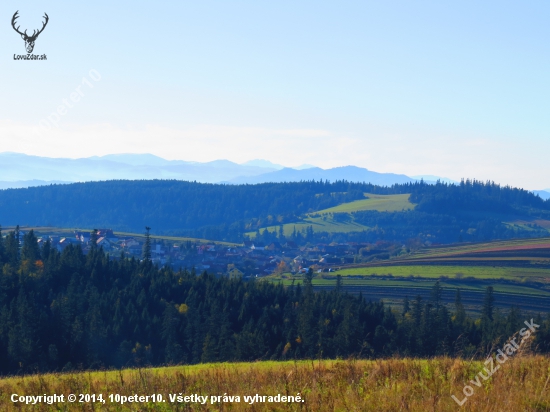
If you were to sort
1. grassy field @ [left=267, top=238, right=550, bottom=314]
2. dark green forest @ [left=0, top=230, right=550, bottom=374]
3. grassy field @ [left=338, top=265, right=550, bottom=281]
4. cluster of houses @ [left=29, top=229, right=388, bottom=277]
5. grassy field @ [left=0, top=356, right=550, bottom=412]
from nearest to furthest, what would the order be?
grassy field @ [left=0, top=356, right=550, bottom=412]
dark green forest @ [left=0, top=230, right=550, bottom=374]
grassy field @ [left=267, top=238, right=550, bottom=314]
grassy field @ [left=338, top=265, right=550, bottom=281]
cluster of houses @ [left=29, top=229, right=388, bottom=277]

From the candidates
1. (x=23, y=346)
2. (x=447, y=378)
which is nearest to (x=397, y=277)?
(x=23, y=346)

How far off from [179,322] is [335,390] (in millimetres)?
55890

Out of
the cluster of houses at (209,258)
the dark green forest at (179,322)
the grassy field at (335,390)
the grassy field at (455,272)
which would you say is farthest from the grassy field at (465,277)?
the grassy field at (335,390)

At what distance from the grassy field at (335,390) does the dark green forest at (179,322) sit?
33.7 metres

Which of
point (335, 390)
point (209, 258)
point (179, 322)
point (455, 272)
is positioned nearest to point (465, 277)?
point (455, 272)

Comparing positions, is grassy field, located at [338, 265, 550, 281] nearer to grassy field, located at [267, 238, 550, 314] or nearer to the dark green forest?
grassy field, located at [267, 238, 550, 314]

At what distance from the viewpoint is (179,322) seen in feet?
219

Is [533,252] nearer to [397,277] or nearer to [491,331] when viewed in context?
[397,277]

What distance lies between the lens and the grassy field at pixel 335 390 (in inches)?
443

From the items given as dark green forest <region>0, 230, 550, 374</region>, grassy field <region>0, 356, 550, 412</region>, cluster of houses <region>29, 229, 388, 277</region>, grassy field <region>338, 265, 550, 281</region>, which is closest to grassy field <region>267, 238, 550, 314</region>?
grassy field <region>338, 265, 550, 281</region>

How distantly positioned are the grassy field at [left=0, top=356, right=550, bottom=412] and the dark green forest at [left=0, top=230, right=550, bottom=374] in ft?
111

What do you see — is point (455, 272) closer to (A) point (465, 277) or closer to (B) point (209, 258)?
(A) point (465, 277)

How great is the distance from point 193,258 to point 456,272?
7817cm

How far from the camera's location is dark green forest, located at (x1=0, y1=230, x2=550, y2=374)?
5397 cm
